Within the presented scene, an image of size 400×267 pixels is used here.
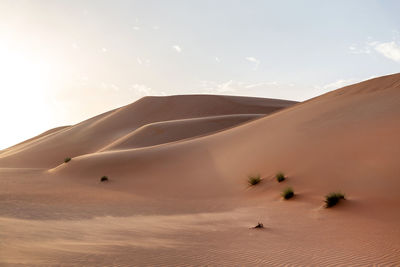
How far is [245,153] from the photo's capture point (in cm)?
2017

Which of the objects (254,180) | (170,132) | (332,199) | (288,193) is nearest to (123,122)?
(170,132)

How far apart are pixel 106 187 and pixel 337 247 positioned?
48.0 feet

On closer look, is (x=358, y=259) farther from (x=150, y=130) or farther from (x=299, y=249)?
(x=150, y=130)

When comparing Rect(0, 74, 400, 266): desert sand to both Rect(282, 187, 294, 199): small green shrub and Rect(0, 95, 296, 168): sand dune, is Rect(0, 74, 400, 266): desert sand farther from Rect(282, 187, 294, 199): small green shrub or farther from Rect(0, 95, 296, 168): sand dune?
Rect(0, 95, 296, 168): sand dune

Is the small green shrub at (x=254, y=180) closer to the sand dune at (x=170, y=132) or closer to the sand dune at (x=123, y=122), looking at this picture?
the sand dune at (x=170, y=132)

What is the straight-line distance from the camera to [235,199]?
585 inches

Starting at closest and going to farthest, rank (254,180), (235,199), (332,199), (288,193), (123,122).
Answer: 1. (332,199)
2. (288,193)
3. (235,199)
4. (254,180)
5. (123,122)

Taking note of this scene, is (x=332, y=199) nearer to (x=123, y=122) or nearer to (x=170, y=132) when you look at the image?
(x=170, y=132)

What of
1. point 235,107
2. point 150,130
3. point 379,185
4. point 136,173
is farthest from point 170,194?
point 235,107

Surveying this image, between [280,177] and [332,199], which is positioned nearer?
[332,199]

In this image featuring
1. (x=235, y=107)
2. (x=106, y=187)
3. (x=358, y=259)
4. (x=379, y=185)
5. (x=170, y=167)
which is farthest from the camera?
(x=235, y=107)


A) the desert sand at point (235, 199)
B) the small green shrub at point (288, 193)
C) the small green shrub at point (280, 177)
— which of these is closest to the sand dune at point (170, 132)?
the desert sand at point (235, 199)

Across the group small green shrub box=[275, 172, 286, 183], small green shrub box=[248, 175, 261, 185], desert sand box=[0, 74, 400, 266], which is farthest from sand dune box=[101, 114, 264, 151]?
small green shrub box=[275, 172, 286, 183]

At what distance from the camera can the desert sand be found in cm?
702
